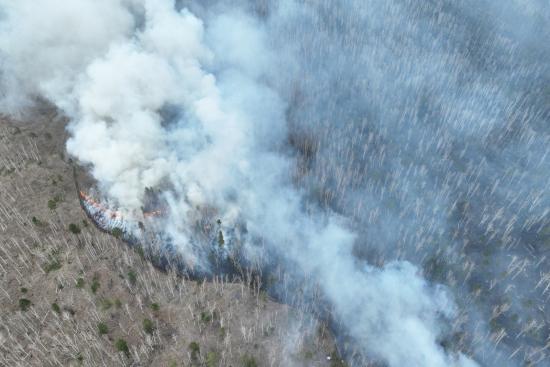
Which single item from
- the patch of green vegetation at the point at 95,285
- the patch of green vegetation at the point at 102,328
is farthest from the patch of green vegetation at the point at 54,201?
the patch of green vegetation at the point at 102,328

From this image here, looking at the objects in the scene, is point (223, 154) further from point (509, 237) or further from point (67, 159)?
point (509, 237)

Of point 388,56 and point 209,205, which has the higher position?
point 388,56

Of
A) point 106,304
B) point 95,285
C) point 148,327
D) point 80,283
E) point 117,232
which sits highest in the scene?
point 117,232

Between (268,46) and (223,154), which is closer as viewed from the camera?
(223,154)

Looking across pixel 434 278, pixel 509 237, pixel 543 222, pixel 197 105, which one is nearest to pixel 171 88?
pixel 197 105

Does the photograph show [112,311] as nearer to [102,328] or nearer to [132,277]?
[102,328]

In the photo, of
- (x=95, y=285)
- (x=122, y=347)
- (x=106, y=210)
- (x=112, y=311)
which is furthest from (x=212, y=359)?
(x=106, y=210)
